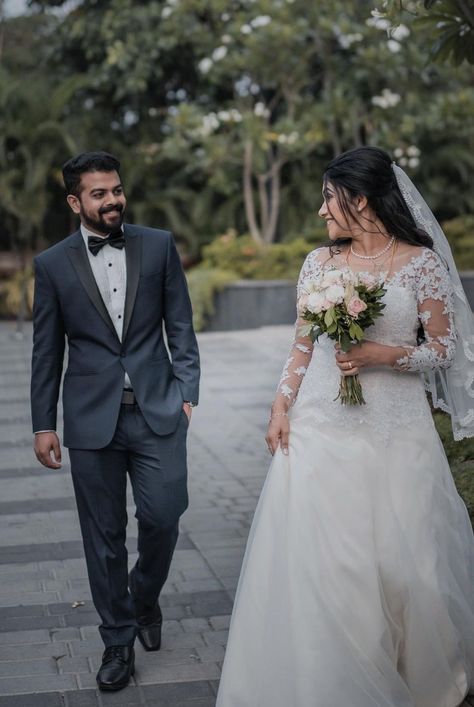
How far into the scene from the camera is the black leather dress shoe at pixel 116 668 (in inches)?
162

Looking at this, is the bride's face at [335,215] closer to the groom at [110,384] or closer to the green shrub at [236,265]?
the groom at [110,384]

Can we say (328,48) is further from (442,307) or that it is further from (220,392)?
(442,307)

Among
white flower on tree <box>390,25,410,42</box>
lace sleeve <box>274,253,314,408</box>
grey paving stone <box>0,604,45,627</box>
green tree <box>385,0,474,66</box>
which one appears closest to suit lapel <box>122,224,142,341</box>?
lace sleeve <box>274,253,314,408</box>

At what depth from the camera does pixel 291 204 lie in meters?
18.2

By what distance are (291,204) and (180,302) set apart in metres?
14.1

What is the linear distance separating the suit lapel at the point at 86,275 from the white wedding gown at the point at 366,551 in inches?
28.1

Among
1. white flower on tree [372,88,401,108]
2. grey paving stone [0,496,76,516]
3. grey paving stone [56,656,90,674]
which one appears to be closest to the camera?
grey paving stone [56,656,90,674]

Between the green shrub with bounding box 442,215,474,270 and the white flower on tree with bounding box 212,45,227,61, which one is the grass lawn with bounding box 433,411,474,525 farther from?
the white flower on tree with bounding box 212,45,227,61

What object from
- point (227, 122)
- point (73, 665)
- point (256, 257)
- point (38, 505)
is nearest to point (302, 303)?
point (73, 665)

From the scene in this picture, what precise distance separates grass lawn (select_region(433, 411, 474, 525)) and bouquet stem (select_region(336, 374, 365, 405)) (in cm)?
135

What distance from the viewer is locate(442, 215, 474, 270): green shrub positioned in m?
16.3

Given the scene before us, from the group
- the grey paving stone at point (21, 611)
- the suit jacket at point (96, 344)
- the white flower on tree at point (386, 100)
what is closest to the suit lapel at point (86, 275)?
the suit jacket at point (96, 344)

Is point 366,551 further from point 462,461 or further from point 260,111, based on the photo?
point 260,111

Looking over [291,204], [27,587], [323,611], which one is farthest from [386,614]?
[291,204]
